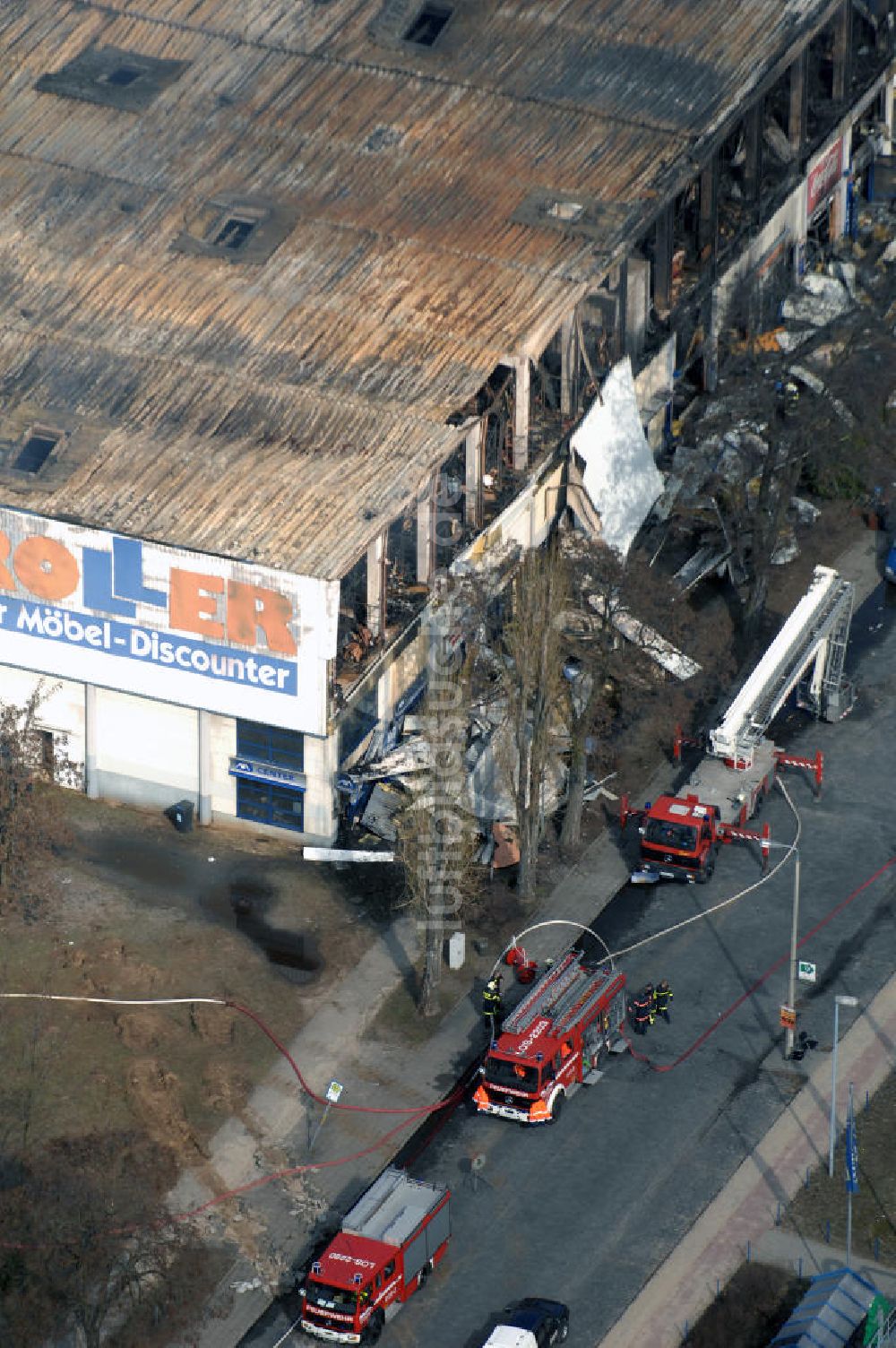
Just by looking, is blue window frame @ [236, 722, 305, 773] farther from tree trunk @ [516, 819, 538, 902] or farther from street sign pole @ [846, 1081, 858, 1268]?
street sign pole @ [846, 1081, 858, 1268]

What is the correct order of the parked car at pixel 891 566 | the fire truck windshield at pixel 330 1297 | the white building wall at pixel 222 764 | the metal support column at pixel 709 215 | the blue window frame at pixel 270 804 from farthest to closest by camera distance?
1. the metal support column at pixel 709 215
2. the parked car at pixel 891 566
3. the blue window frame at pixel 270 804
4. the white building wall at pixel 222 764
5. the fire truck windshield at pixel 330 1297

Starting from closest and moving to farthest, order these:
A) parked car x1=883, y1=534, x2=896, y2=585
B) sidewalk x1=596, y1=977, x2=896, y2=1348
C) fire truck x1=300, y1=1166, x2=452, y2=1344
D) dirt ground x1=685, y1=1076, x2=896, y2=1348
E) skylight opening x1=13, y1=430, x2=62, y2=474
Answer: fire truck x1=300, y1=1166, x2=452, y2=1344, dirt ground x1=685, y1=1076, x2=896, y2=1348, sidewalk x1=596, y1=977, x2=896, y2=1348, skylight opening x1=13, y1=430, x2=62, y2=474, parked car x1=883, y1=534, x2=896, y2=585

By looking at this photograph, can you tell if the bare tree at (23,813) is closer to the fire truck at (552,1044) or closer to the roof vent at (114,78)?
the fire truck at (552,1044)

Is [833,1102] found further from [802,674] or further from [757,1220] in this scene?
[802,674]

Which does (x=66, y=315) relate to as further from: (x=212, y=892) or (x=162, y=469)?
(x=212, y=892)

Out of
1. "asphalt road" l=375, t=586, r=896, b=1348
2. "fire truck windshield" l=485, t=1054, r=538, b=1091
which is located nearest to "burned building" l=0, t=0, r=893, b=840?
"asphalt road" l=375, t=586, r=896, b=1348

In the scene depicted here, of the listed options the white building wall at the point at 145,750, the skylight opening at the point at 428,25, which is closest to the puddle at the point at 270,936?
the white building wall at the point at 145,750
